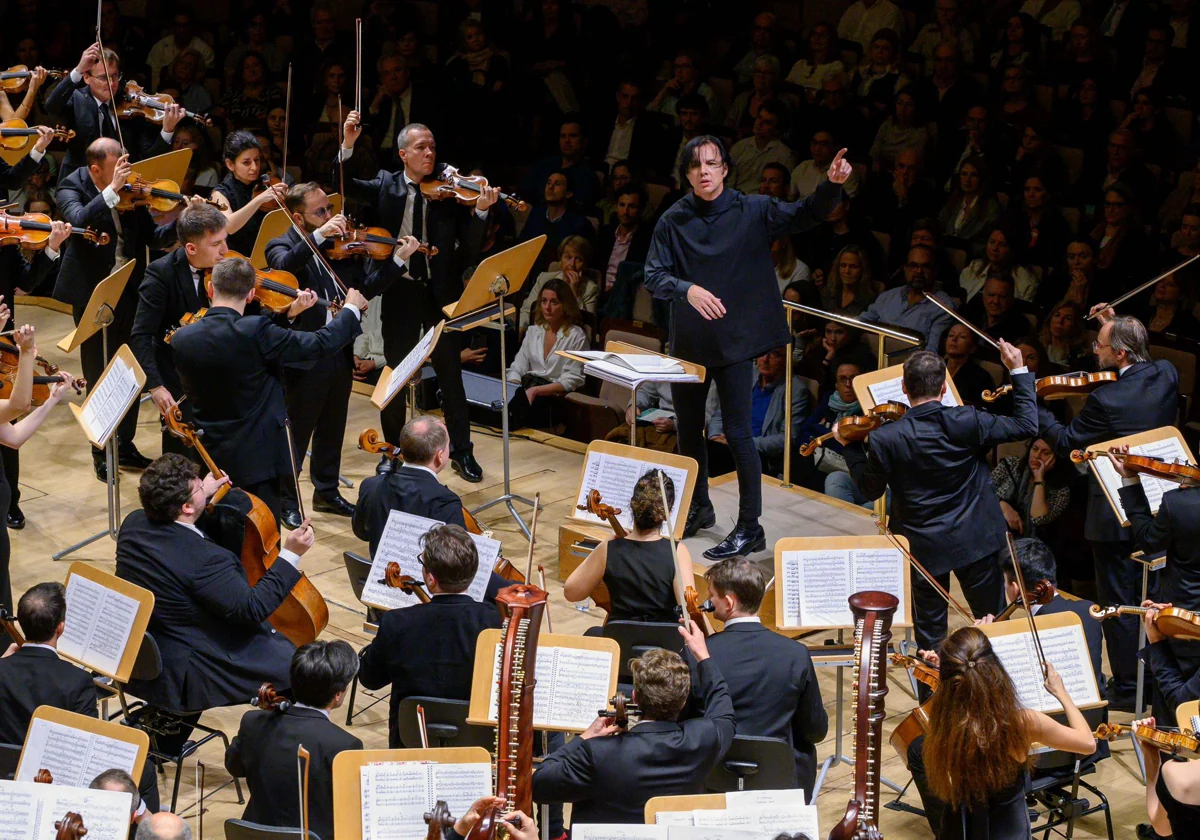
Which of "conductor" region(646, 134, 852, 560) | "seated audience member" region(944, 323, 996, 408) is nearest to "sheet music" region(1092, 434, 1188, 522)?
"conductor" region(646, 134, 852, 560)

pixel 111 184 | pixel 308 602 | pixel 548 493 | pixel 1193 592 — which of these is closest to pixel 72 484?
pixel 111 184

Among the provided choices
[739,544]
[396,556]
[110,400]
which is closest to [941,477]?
[739,544]

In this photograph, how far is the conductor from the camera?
618 cm

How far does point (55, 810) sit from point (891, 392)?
11.7 feet

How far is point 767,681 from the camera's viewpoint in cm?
449

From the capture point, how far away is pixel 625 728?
4000mm

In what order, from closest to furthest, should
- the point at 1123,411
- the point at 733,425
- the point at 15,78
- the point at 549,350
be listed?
the point at 1123,411
the point at 733,425
the point at 549,350
the point at 15,78

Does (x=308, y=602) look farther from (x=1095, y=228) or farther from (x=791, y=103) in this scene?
(x=791, y=103)

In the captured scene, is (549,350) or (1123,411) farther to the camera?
(549,350)

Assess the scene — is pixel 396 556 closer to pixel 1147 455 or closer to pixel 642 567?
pixel 642 567

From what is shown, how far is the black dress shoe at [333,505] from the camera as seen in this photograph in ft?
24.5

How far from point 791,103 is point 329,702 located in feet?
20.6

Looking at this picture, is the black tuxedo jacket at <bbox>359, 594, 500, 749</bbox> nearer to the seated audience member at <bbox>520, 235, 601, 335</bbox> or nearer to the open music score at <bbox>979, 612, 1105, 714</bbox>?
the open music score at <bbox>979, 612, 1105, 714</bbox>

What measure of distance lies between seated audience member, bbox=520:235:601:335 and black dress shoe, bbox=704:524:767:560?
2608mm
